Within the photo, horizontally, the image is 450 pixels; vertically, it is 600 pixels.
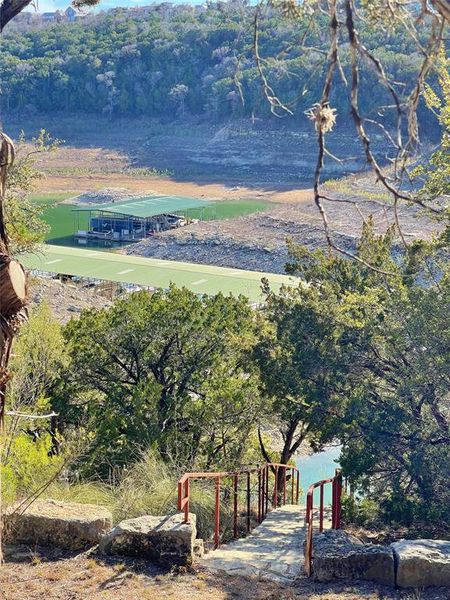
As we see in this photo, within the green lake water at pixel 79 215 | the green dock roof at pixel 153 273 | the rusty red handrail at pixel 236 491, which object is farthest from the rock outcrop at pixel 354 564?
the green lake water at pixel 79 215

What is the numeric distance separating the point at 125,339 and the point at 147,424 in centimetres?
156

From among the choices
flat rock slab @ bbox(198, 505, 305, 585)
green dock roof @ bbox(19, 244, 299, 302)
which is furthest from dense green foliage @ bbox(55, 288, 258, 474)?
green dock roof @ bbox(19, 244, 299, 302)

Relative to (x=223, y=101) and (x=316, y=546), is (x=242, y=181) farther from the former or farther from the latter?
(x=316, y=546)

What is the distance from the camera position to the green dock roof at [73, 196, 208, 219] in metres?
55.9

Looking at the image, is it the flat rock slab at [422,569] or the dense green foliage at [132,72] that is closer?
the flat rock slab at [422,569]

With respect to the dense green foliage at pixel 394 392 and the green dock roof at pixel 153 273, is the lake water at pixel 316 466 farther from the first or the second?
the green dock roof at pixel 153 273

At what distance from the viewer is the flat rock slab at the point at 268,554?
740cm

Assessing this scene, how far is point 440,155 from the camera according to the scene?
13.2 m

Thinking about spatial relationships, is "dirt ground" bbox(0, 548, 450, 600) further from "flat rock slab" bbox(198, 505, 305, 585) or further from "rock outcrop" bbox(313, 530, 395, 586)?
"flat rock slab" bbox(198, 505, 305, 585)

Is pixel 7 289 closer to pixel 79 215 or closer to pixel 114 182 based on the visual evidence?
pixel 79 215

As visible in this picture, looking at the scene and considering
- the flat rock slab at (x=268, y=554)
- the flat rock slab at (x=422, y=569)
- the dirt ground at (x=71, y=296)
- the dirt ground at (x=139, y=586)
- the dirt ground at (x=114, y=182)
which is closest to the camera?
the dirt ground at (x=139, y=586)

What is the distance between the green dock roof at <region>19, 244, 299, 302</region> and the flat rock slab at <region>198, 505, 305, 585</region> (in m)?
23.3

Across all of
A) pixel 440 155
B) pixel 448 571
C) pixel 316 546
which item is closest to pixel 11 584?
pixel 316 546

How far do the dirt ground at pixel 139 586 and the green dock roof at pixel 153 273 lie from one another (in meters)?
25.6
